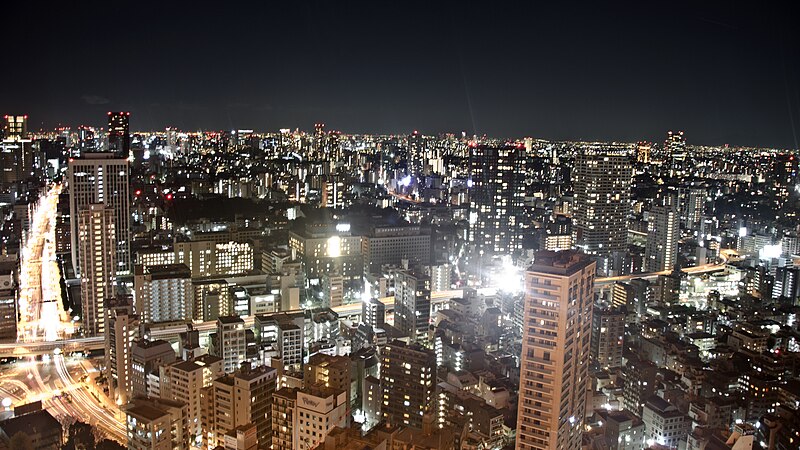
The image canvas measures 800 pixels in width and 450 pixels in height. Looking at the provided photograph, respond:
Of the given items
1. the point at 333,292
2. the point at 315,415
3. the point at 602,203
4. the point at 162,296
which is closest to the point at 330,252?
the point at 333,292

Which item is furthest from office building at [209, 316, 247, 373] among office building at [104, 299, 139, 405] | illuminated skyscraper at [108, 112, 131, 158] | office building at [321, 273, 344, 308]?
illuminated skyscraper at [108, 112, 131, 158]

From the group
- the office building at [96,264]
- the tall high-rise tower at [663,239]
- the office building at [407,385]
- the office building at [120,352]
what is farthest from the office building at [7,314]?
the tall high-rise tower at [663,239]

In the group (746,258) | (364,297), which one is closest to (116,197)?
(364,297)

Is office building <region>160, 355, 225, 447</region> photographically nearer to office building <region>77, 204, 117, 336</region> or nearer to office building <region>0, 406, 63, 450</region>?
office building <region>0, 406, 63, 450</region>

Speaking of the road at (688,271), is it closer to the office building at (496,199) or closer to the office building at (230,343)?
the office building at (496,199)

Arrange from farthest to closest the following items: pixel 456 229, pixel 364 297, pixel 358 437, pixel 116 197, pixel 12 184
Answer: pixel 12 184, pixel 456 229, pixel 116 197, pixel 364 297, pixel 358 437

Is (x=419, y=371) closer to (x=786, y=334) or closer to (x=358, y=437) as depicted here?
(x=358, y=437)
